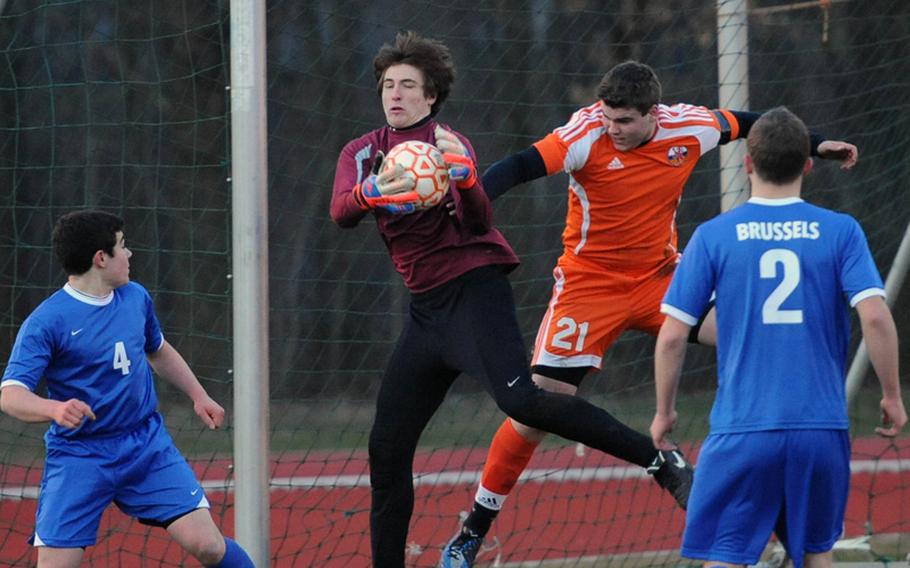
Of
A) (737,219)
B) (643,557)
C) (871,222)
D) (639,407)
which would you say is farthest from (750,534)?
(639,407)

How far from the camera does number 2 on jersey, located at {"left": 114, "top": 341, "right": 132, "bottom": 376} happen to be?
453 centimetres

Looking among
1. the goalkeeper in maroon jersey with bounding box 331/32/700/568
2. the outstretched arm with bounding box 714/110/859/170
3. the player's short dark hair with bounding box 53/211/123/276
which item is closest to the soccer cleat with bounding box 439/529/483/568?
the goalkeeper in maroon jersey with bounding box 331/32/700/568

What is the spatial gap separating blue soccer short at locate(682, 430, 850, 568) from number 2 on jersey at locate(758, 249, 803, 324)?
311 mm

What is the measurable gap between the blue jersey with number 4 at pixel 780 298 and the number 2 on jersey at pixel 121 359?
1925 mm

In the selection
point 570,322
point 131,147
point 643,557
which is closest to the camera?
point 570,322

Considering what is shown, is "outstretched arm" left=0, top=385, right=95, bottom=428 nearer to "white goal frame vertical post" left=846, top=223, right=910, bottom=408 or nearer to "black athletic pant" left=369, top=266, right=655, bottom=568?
"black athletic pant" left=369, top=266, right=655, bottom=568

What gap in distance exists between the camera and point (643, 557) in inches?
248

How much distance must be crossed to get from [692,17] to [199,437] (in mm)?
4223

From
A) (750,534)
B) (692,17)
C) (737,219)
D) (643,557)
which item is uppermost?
(692,17)

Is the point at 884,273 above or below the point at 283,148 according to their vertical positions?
below

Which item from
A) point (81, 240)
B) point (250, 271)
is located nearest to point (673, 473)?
point (250, 271)

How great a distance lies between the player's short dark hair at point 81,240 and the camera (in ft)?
14.8

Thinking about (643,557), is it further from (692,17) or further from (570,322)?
(692,17)

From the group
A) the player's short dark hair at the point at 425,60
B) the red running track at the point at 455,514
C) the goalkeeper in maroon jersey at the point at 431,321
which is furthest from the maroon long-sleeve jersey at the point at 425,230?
the red running track at the point at 455,514
